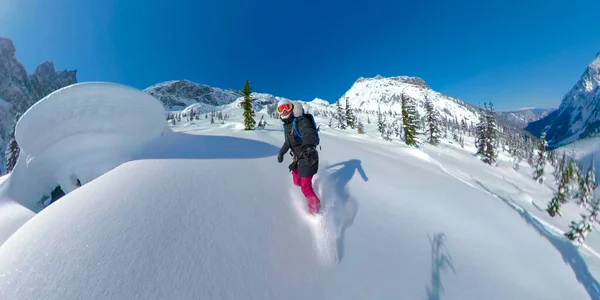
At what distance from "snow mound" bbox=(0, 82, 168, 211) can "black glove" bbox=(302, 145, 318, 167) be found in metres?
4.96

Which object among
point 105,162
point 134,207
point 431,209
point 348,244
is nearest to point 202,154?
point 105,162

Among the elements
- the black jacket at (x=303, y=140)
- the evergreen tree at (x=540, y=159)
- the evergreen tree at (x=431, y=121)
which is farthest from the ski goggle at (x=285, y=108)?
the evergreen tree at (x=540, y=159)

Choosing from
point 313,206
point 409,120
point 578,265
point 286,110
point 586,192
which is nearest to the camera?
point 313,206

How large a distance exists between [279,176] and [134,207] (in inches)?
122

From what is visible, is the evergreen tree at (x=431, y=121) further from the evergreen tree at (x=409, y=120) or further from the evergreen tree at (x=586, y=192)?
the evergreen tree at (x=586, y=192)

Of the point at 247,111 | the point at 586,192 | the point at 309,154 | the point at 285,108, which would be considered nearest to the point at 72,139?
the point at 285,108

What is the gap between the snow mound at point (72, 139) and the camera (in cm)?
597

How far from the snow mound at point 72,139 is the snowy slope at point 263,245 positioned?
0.38 metres

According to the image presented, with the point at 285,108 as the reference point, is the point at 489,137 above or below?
below

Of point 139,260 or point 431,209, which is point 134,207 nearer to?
point 139,260

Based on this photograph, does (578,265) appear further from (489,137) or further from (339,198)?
(489,137)

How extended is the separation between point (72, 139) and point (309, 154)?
6.81 metres

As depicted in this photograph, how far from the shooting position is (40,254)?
104 inches

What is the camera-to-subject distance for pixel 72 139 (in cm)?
652
